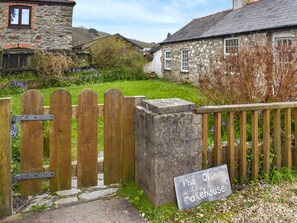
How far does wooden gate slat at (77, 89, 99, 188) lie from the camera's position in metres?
3.23

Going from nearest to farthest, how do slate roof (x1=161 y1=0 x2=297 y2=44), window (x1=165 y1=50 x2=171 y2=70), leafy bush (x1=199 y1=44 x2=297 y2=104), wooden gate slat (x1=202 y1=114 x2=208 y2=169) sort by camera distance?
wooden gate slat (x1=202 y1=114 x2=208 y2=169) → leafy bush (x1=199 y1=44 x2=297 y2=104) → slate roof (x1=161 y1=0 x2=297 y2=44) → window (x1=165 y1=50 x2=171 y2=70)

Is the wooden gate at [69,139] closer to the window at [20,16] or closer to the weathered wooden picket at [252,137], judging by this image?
the weathered wooden picket at [252,137]

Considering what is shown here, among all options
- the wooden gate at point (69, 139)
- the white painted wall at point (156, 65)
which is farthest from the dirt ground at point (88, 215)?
the white painted wall at point (156, 65)

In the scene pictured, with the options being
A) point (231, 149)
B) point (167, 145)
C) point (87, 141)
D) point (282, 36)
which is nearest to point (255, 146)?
point (231, 149)

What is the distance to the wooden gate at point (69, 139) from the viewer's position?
287 centimetres

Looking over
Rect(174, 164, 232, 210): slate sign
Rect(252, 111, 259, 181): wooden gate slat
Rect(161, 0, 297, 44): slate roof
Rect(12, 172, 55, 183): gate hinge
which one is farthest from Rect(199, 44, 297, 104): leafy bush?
Rect(161, 0, 297, 44): slate roof

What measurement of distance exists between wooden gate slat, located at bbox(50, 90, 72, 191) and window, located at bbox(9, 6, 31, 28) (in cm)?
1842

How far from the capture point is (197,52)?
54.0 ft

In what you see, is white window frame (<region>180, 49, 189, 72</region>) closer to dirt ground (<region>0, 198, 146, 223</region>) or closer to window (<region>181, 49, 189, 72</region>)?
window (<region>181, 49, 189, 72</region>)

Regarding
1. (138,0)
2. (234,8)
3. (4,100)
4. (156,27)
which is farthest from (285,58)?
(156,27)

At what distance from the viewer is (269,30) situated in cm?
1145

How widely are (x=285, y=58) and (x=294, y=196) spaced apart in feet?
9.47

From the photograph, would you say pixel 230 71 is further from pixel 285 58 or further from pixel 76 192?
pixel 76 192

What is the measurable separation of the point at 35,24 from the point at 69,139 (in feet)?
60.4
